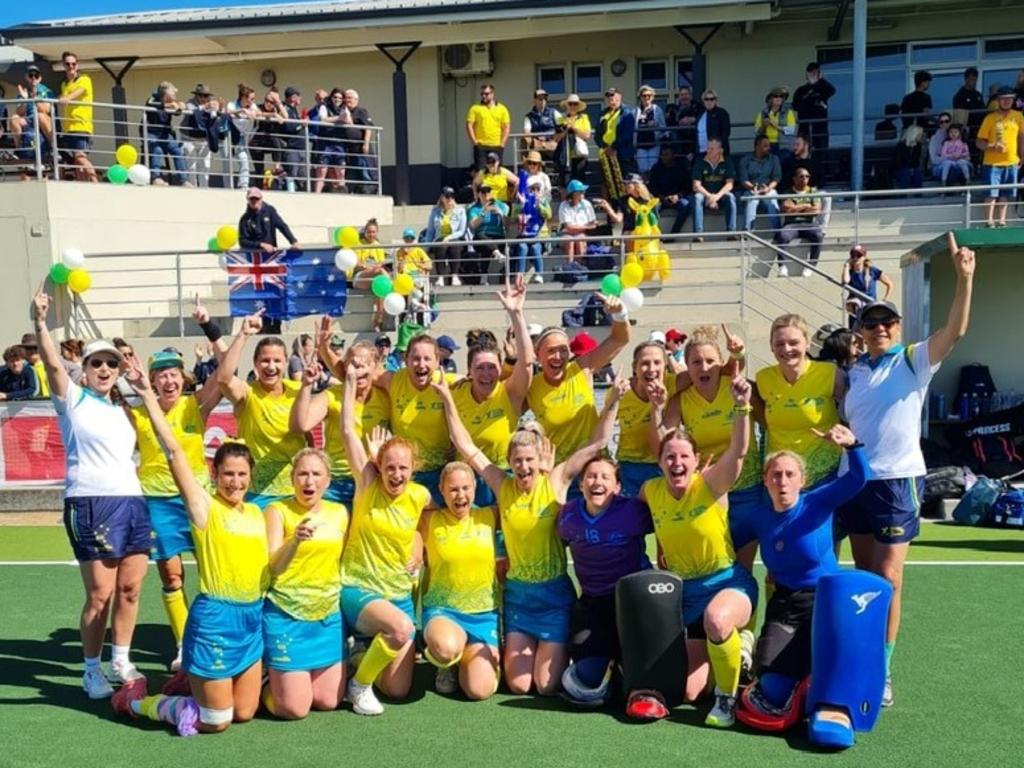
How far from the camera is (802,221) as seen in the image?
14.9 meters

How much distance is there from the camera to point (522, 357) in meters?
6.12

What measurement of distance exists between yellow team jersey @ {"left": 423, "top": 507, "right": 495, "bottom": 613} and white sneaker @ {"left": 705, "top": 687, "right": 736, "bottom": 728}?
128cm

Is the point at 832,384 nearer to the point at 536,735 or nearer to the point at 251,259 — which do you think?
the point at 536,735

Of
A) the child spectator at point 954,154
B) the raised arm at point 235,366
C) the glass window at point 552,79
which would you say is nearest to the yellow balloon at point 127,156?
the raised arm at point 235,366

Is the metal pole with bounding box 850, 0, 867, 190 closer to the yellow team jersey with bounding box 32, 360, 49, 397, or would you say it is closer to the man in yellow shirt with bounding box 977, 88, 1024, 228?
the man in yellow shirt with bounding box 977, 88, 1024, 228

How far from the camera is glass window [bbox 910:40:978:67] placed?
58.6 ft

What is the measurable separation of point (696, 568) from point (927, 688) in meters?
1.33

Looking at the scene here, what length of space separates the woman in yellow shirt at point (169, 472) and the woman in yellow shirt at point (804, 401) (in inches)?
125

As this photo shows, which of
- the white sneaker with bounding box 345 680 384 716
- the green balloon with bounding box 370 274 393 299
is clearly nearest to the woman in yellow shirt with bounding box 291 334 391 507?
the white sneaker with bounding box 345 680 384 716

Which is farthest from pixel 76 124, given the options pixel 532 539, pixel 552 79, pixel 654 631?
pixel 654 631

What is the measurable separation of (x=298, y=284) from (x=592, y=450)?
29.6 feet

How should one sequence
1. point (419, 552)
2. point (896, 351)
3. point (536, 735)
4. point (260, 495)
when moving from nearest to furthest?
point (536, 735)
point (896, 351)
point (419, 552)
point (260, 495)

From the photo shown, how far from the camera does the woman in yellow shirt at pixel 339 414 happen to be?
606 cm

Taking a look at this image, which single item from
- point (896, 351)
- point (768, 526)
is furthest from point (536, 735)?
point (896, 351)
